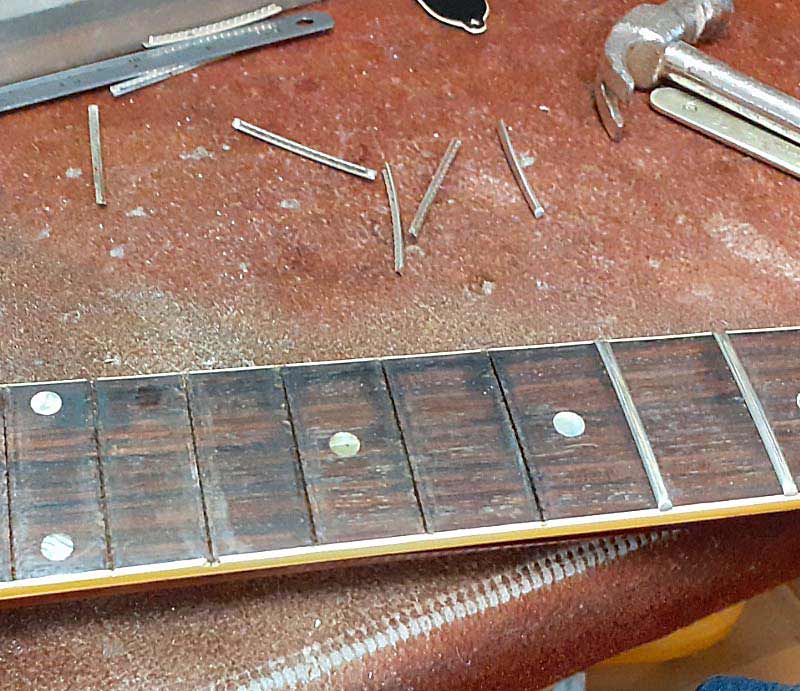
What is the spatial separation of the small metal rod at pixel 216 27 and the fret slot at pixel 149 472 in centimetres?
31

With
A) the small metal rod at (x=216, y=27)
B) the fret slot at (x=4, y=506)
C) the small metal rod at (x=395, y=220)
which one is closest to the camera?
the fret slot at (x=4, y=506)

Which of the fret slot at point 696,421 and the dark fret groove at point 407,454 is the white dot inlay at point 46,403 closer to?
the dark fret groove at point 407,454

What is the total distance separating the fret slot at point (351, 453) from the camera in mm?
498

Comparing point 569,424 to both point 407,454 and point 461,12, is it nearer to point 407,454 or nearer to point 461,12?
point 407,454

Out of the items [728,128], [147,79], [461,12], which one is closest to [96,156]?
[147,79]

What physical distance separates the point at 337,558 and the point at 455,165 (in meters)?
0.30

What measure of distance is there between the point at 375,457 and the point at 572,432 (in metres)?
0.10

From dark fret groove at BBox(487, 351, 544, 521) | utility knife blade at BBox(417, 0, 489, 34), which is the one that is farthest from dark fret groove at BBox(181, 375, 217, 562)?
utility knife blade at BBox(417, 0, 489, 34)

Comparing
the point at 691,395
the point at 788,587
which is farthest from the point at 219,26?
the point at 788,587

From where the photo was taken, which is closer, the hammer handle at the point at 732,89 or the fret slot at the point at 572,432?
the fret slot at the point at 572,432

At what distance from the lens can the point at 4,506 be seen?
48 centimetres

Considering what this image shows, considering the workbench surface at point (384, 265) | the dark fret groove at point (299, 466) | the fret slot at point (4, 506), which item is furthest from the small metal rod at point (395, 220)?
the fret slot at point (4, 506)

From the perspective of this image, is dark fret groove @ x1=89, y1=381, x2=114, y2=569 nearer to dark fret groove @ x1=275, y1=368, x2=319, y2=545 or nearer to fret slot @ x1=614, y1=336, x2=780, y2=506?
dark fret groove @ x1=275, y1=368, x2=319, y2=545

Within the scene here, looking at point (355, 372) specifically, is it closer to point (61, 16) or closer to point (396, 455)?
point (396, 455)
